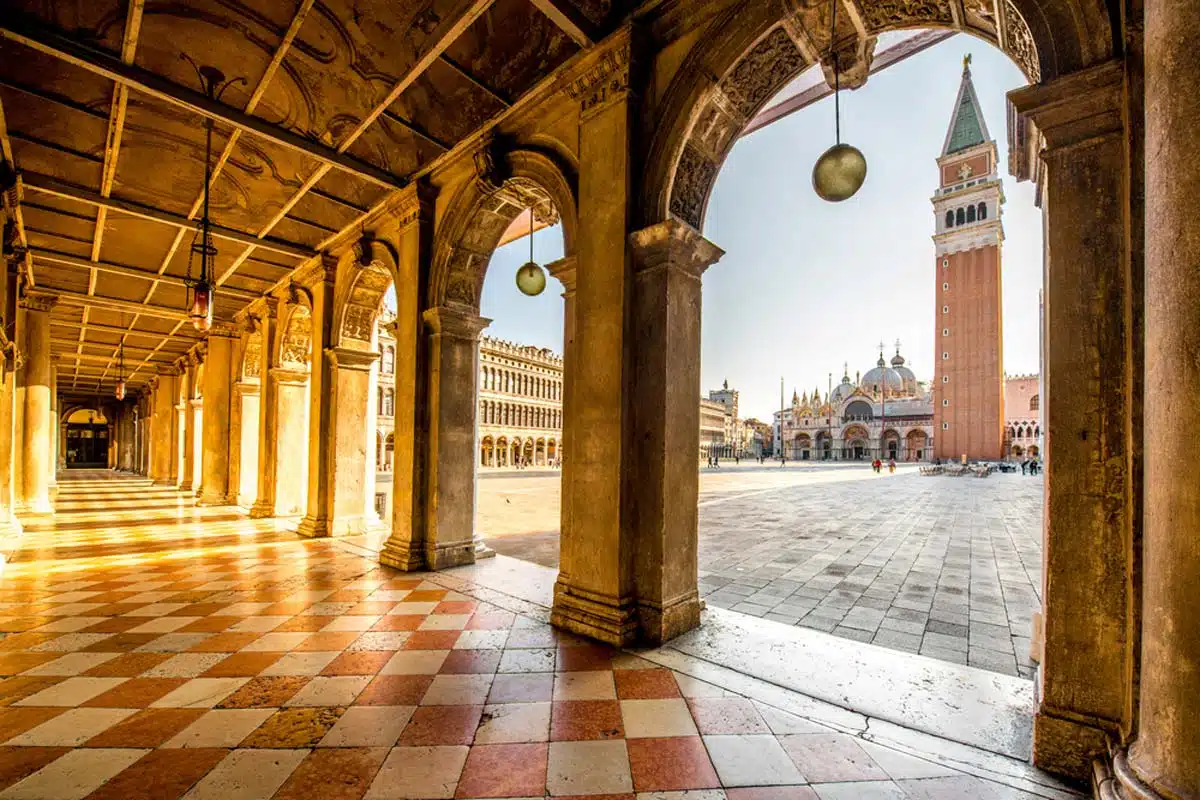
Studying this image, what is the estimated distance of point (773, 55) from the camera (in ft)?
11.1

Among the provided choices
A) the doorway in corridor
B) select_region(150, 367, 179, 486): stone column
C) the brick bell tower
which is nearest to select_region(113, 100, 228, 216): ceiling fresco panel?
select_region(150, 367, 179, 486): stone column

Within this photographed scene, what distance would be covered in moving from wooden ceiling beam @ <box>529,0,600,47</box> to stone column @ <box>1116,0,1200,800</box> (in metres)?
3.09

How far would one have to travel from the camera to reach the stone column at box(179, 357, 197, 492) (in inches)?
571

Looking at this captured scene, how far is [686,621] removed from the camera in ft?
12.1

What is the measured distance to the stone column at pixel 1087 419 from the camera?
204cm

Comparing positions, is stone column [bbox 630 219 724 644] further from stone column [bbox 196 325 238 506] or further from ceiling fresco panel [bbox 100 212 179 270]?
stone column [bbox 196 325 238 506]

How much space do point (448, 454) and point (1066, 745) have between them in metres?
5.16

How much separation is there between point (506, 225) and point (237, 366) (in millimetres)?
9171

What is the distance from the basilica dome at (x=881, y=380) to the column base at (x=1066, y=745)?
7701 cm

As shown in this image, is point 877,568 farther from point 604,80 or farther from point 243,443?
point 243,443

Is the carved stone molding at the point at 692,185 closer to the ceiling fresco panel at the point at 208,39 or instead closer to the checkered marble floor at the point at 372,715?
the ceiling fresco panel at the point at 208,39

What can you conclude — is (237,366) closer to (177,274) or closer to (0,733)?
(177,274)

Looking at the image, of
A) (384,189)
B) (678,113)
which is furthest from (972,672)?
(384,189)

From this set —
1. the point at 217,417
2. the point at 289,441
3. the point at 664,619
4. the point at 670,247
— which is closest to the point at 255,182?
the point at 289,441
